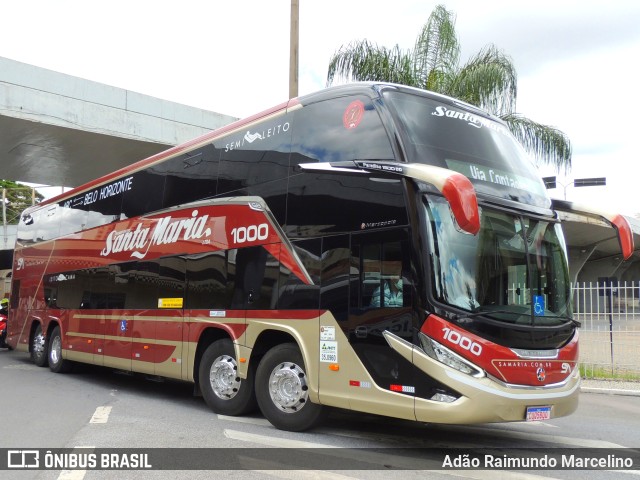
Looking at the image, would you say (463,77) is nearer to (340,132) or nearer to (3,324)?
(340,132)

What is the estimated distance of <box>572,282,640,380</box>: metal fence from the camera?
469 inches

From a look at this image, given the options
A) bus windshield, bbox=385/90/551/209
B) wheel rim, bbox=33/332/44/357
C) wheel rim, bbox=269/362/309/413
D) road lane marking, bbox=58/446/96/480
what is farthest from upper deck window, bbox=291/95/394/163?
wheel rim, bbox=33/332/44/357

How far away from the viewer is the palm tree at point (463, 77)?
16.5m

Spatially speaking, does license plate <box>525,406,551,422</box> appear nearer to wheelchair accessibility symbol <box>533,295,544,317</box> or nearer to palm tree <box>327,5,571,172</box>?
wheelchair accessibility symbol <box>533,295,544,317</box>

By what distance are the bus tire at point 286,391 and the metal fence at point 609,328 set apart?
6425mm

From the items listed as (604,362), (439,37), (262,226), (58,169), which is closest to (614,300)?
(604,362)

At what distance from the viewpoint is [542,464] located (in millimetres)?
6246

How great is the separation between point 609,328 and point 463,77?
7553 millimetres

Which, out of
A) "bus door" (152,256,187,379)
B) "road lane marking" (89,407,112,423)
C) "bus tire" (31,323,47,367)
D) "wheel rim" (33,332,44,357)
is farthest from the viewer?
"wheel rim" (33,332,44,357)

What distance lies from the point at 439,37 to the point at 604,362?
31.2 feet

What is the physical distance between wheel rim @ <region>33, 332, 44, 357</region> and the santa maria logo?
428cm

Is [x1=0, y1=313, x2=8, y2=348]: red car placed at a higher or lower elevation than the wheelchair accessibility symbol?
lower

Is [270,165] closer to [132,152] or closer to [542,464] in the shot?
[542,464]

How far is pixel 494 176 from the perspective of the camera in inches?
274
